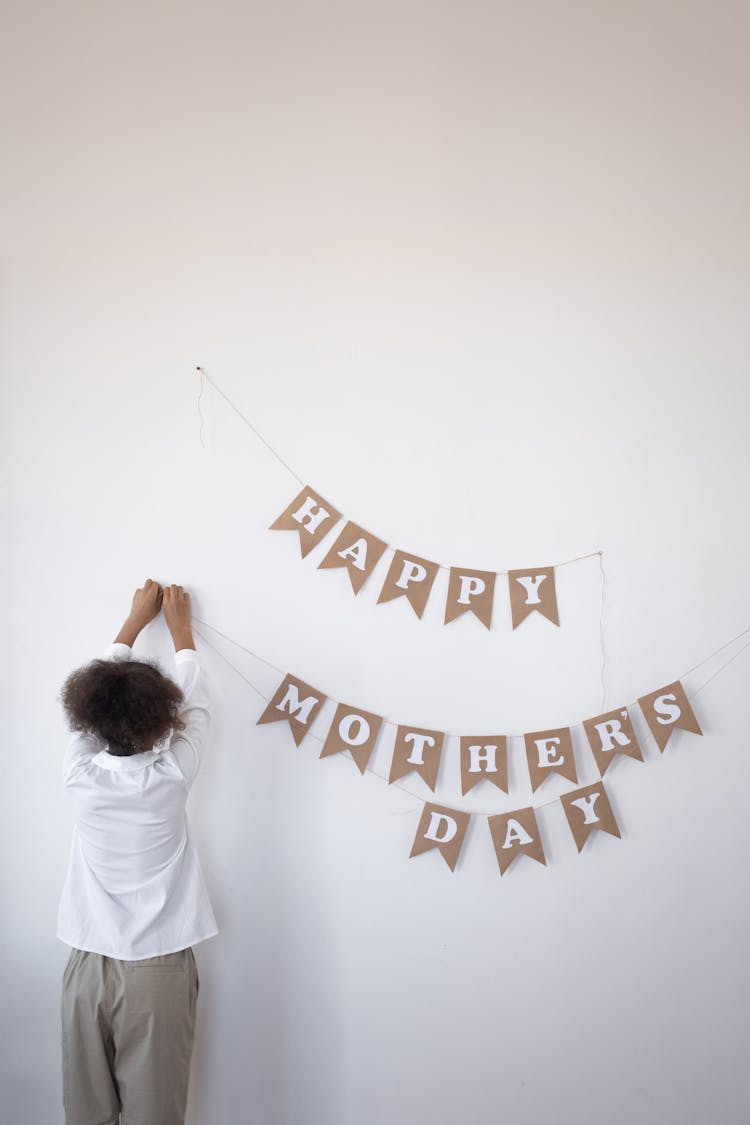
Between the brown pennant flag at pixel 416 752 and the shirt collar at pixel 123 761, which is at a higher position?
the brown pennant flag at pixel 416 752

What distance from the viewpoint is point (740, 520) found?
2141mm

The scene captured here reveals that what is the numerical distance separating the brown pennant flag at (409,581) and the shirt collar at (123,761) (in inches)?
24.8

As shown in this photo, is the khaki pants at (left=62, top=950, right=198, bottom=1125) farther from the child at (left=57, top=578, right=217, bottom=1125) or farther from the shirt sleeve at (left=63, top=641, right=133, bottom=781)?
the shirt sleeve at (left=63, top=641, right=133, bottom=781)

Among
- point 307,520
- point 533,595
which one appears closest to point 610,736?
point 533,595

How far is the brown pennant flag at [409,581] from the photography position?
2.11m

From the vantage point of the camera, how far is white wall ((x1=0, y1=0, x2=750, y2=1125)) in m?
2.10

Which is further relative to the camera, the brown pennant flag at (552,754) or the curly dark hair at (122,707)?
the brown pennant flag at (552,754)

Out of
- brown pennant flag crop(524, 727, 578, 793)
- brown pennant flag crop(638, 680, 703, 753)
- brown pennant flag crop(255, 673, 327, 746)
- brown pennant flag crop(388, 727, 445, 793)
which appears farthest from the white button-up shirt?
brown pennant flag crop(638, 680, 703, 753)

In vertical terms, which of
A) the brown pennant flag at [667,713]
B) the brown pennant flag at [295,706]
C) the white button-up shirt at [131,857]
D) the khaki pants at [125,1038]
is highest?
the brown pennant flag at [295,706]

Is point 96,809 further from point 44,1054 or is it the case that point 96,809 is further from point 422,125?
point 422,125

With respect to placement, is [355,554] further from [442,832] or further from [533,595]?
[442,832]

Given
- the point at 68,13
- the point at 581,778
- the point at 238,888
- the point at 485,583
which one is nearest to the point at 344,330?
the point at 485,583

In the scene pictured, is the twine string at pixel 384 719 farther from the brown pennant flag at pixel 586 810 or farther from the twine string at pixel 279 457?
the twine string at pixel 279 457

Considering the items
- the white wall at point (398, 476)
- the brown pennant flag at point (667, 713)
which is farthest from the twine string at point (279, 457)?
the brown pennant flag at point (667, 713)
